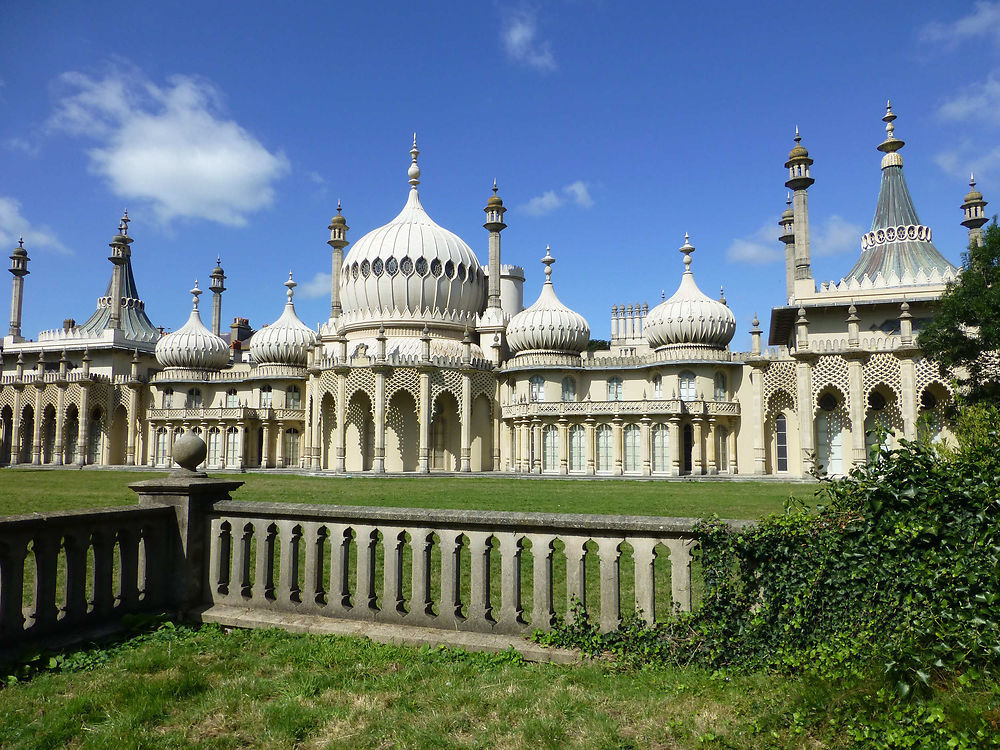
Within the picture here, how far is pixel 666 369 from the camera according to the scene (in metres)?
35.1

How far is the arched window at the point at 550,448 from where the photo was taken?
35.7 meters

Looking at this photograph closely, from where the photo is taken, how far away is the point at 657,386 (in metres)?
35.8

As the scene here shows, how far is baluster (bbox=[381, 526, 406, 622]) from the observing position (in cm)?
609

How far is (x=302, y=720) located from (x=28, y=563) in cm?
701

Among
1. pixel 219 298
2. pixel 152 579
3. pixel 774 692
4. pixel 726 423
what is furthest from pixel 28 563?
pixel 219 298

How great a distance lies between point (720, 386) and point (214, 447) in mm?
29394

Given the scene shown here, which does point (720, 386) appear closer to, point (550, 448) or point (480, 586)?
point (550, 448)

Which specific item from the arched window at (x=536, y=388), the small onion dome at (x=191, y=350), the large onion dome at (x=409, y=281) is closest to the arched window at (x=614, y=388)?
the arched window at (x=536, y=388)

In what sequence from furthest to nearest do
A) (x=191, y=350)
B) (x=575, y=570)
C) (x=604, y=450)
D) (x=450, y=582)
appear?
(x=191, y=350), (x=604, y=450), (x=450, y=582), (x=575, y=570)

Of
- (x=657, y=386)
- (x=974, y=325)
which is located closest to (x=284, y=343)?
(x=657, y=386)

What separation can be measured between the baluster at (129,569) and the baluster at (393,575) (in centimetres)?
218

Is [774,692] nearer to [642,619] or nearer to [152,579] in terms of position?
[642,619]

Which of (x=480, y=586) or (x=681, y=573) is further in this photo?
(x=480, y=586)

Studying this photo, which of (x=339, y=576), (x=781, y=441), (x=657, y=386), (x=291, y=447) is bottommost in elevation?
(x=339, y=576)
